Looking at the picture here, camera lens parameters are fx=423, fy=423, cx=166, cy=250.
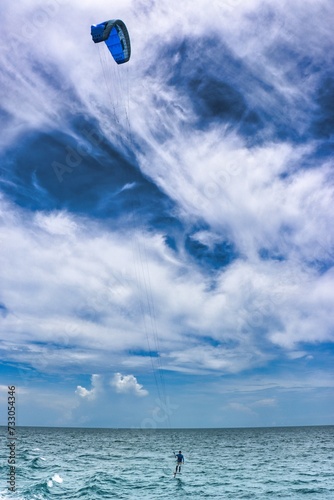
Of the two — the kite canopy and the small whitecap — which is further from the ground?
the kite canopy

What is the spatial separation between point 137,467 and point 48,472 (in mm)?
11417

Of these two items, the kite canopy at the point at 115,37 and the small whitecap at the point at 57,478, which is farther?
the small whitecap at the point at 57,478

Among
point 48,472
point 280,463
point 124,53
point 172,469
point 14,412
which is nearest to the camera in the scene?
point 14,412

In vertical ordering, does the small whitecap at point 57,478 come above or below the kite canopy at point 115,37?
below

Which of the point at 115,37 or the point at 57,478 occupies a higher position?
the point at 115,37

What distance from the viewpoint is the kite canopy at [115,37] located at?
25.8 metres

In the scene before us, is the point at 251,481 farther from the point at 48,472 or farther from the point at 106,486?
the point at 48,472

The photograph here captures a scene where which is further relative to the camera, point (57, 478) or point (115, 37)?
point (57, 478)

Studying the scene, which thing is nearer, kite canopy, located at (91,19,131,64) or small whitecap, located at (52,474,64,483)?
kite canopy, located at (91,19,131,64)

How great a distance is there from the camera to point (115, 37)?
2778cm

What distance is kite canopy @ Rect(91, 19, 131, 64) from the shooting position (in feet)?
84.6

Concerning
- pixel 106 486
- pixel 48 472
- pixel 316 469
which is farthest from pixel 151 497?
pixel 316 469

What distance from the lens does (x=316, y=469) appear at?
1984 inches

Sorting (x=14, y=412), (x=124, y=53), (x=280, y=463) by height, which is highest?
(x=124, y=53)
